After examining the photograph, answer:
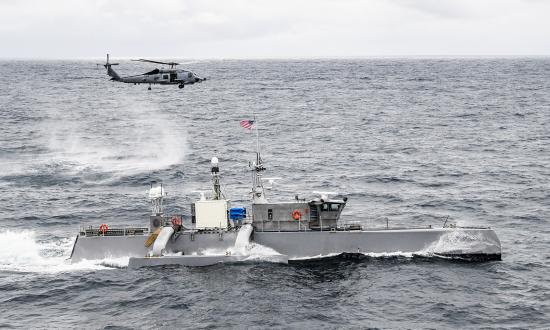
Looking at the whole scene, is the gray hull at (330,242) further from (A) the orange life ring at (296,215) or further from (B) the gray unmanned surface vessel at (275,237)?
(A) the orange life ring at (296,215)

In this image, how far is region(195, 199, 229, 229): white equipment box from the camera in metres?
50.5

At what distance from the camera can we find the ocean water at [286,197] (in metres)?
40.9

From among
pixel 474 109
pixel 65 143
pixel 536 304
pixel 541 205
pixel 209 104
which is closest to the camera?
pixel 536 304

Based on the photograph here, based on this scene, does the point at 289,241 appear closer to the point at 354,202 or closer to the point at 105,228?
the point at 105,228

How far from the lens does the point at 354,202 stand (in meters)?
66.8

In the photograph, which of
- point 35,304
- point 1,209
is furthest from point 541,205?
point 1,209

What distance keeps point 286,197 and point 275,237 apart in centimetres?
1853

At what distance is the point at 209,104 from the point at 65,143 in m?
76.7

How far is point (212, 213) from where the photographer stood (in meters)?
50.6

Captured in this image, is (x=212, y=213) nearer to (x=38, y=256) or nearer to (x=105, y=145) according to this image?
(x=38, y=256)

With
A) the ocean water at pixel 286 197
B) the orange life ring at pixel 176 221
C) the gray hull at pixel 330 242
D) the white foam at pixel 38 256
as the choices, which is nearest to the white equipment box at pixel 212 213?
the gray hull at pixel 330 242

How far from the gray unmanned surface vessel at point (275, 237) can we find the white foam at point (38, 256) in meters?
0.88

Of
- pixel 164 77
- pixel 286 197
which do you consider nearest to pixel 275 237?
pixel 286 197

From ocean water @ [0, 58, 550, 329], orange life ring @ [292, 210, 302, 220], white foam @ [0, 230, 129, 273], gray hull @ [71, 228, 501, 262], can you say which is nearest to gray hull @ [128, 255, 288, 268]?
ocean water @ [0, 58, 550, 329]
